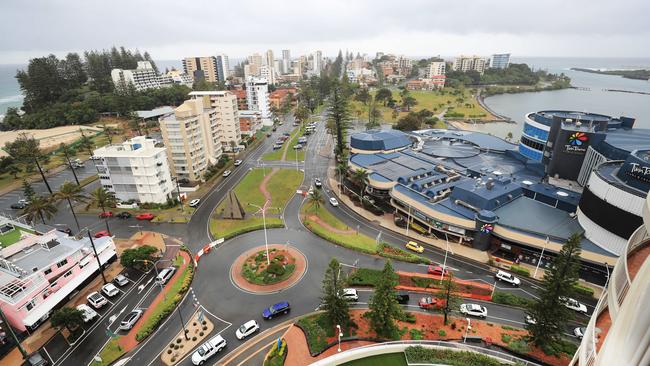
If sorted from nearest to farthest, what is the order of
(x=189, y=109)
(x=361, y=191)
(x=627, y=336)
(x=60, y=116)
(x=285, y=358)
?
(x=627, y=336) < (x=285, y=358) < (x=361, y=191) < (x=189, y=109) < (x=60, y=116)

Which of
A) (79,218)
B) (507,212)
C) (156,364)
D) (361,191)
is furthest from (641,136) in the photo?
(79,218)

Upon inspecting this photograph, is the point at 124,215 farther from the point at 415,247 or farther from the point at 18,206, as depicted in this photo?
the point at 415,247

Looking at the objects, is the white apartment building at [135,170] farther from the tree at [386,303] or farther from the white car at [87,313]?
the tree at [386,303]

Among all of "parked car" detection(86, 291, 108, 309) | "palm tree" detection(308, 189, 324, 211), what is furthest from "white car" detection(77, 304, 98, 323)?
"palm tree" detection(308, 189, 324, 211)

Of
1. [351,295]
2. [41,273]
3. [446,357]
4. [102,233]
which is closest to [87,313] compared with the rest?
[41,273]

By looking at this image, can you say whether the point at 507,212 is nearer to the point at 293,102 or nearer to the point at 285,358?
the point at 285,358

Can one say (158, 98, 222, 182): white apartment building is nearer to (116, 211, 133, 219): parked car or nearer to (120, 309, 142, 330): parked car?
(116, 211, 133, 219): parked car
